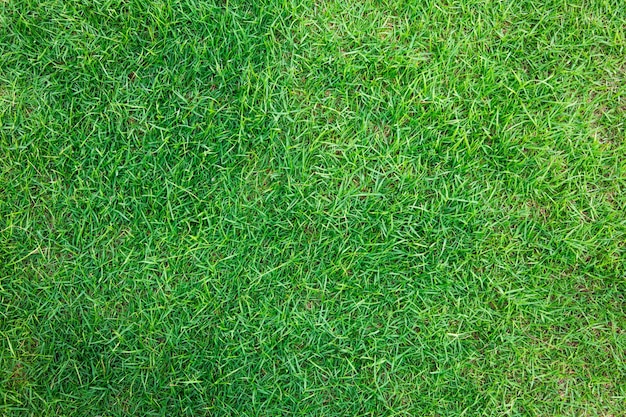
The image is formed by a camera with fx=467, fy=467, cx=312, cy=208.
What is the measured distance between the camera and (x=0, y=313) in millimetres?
2111

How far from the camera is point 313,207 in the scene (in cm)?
209

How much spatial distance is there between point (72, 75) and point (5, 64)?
1.09 ft

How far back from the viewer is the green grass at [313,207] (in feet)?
6.79

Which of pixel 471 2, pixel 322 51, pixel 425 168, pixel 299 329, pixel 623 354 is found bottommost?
pixel 299 329

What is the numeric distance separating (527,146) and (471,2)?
2.35 ft

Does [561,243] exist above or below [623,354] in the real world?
above

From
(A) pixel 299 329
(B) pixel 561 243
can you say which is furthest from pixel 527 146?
(A) pixel 299 329

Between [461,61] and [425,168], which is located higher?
[461,61]

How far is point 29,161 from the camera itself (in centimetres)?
215

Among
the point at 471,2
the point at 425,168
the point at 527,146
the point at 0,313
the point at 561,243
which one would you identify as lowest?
the point at 0,313

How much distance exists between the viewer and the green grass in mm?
2068

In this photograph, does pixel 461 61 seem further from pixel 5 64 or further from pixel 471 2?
pixel 5 64

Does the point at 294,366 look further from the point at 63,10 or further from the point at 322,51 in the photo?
the point at 63,10

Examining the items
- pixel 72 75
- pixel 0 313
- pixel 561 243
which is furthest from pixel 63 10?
pixel 561 243
